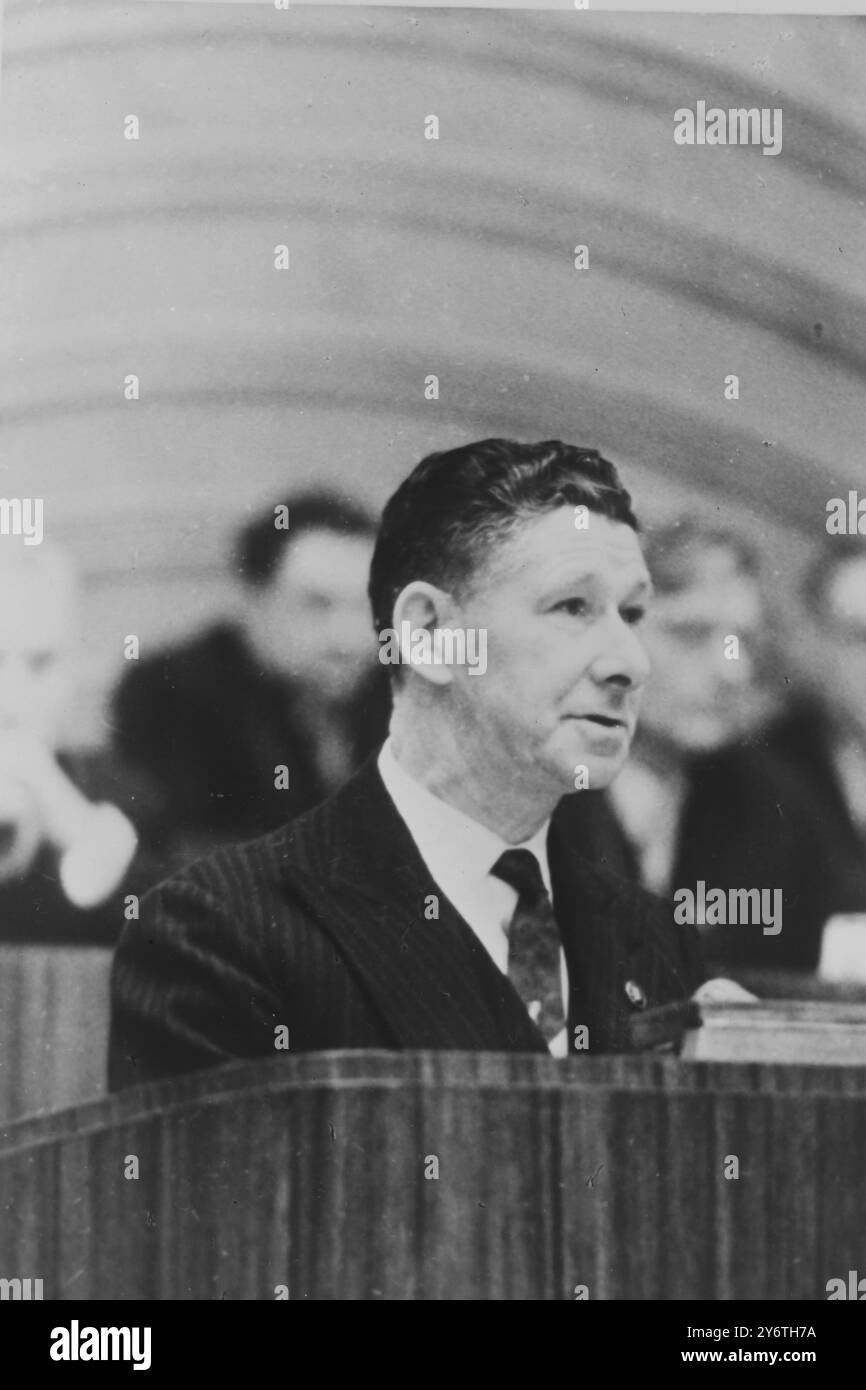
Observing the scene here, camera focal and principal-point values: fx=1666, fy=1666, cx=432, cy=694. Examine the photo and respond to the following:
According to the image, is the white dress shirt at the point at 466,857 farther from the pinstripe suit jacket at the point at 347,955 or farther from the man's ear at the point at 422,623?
the man's ear at the point at 422,623

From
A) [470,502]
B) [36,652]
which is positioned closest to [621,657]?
[470,502]

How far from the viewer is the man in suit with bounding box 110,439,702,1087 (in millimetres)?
3660

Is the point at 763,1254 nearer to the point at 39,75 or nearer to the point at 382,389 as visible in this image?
the point at 382,389

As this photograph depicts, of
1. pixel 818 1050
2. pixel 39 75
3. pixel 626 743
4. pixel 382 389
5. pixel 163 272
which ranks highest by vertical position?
pixel 39 75

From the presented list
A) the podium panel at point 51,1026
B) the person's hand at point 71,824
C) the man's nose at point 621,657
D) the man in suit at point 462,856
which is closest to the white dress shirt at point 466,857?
the man in suit at point 462,856

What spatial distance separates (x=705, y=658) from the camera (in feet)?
13.0

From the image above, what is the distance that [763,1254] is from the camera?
3.41m

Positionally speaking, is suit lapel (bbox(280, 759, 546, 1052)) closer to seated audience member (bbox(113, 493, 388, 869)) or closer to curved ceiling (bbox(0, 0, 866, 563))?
seated audience member (bbox(113, 493, 388, 869))

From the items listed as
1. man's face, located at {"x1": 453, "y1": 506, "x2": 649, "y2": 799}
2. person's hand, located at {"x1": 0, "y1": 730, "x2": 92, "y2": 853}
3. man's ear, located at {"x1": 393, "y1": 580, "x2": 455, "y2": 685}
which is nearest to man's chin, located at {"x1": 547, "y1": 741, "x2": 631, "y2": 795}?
man's face, located at {"x1": 453, "y1": 506, "x2": 649, "y2": 799}

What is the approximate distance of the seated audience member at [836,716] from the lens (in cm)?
391

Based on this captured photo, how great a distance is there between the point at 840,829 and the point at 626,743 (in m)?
0.54

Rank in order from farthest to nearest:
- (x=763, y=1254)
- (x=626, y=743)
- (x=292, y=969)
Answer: (x=626, y=743), (x=292, y=969), (x=763, y=1254)

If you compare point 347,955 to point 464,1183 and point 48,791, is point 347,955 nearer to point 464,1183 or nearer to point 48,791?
point 464,1183

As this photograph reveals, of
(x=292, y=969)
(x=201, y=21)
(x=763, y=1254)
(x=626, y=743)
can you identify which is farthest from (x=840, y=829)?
(x=201, y=21)
